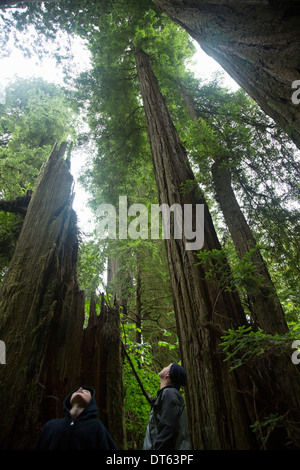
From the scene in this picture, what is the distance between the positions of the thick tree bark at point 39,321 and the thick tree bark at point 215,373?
51.3 inches

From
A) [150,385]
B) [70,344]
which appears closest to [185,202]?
[70,344]

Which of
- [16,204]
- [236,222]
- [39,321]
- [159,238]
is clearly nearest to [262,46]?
[39,321]

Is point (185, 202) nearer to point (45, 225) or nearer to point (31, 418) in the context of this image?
Answer: point (45, 225)

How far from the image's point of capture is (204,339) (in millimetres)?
2182

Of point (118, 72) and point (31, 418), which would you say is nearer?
point (31, 418)

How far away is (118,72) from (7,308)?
26.0ft

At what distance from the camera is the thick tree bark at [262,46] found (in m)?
1.53

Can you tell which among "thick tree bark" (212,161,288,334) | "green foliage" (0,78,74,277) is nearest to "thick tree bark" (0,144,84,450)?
"thick tree bark" (212,161,288,334)

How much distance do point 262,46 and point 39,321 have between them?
3.23m

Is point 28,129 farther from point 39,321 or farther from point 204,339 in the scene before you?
point 204,339

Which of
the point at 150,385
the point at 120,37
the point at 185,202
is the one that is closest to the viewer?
the point at 185,202

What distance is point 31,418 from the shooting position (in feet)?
6.84

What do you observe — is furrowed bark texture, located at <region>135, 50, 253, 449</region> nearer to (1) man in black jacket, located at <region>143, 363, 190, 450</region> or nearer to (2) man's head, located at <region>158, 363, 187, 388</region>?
(1) man in black jacket, located at <region>143, 363, 190, 450</region>
